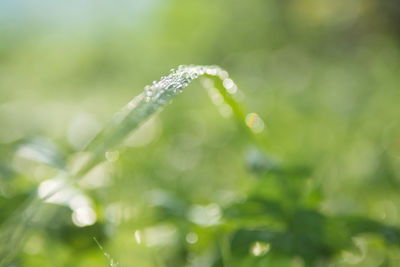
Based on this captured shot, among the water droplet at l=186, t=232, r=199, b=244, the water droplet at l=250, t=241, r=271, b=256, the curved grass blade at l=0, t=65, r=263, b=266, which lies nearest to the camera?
the curved grass blade at l=0, t=65, r=263, b=266

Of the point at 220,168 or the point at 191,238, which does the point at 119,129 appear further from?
the point at 220,168

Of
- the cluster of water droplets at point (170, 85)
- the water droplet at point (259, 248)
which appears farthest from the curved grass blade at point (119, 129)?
the water droplet at point (259, 248)

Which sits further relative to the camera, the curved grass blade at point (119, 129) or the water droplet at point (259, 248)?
the water droplet at point (259, 248)

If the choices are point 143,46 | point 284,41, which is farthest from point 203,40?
point 284,41

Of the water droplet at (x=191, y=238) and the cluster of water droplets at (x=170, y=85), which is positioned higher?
the cluster of water droplets at (x=170, y=85)

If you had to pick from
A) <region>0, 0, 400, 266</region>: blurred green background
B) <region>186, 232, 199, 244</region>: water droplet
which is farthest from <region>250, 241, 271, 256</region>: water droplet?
<region>186, 232, 199, 244</region>: water droplet

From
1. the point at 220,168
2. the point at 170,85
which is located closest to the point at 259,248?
the point at 170,85

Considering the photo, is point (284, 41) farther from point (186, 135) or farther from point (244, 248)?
point (244, 248)

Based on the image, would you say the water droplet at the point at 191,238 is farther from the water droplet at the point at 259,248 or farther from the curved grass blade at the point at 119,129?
the curved grass blade at the point at 119,129

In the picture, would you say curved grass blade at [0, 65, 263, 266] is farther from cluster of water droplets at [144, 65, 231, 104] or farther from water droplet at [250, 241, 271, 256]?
water droplet at [250, 241, 271, 256]
